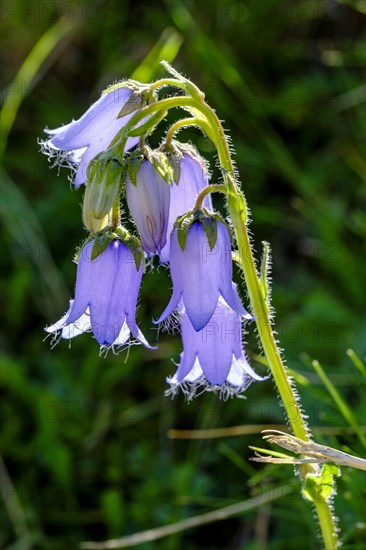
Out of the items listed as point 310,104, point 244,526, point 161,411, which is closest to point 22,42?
point 310,104

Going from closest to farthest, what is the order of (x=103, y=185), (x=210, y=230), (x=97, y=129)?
(x=103, y=185) < (x=210, y=230) < (x=97, y=129)

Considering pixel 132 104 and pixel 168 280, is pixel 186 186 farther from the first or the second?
pixel 168 280

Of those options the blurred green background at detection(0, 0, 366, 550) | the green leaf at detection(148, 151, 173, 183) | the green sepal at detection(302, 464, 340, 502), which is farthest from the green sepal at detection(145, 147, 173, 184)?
the blurred green background at detection(0, 0, 366, 550)

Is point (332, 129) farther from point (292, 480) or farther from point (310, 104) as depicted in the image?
point (292, 480)

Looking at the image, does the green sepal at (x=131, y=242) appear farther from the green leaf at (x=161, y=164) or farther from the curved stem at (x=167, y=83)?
the curved stem at (x=167, y=83)

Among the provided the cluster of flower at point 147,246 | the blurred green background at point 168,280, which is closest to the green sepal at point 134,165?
the cluster of flower at point 147,246

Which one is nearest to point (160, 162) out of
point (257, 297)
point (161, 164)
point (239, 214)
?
point (161, 164)
